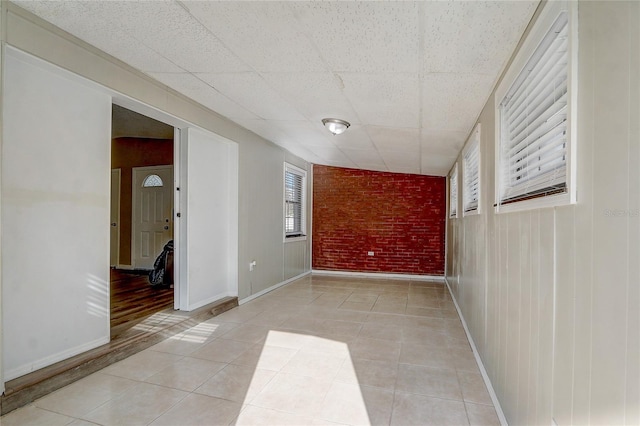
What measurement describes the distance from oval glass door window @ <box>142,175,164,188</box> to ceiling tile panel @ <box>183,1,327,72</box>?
5.30m

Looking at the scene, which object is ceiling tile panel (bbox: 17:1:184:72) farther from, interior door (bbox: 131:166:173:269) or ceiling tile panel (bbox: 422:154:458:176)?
interior door (bbox: 131:166:173:269)

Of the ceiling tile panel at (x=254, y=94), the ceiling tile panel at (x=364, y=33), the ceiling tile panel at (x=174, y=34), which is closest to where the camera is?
the ceiling tile panel at (x=364, y=33)

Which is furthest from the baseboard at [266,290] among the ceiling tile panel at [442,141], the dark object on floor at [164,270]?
the ceiling tile panel at [442,141]

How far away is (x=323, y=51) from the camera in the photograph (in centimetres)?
235

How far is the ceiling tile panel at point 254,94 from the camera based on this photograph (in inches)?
121

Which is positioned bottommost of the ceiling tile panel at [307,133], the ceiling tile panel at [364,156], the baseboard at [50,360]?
the baseboard at [50,360]

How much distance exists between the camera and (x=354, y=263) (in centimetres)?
802

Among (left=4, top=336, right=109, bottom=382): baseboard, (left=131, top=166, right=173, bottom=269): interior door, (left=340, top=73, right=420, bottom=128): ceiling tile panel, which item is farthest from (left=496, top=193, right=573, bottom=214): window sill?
(left=131, top=166, right=173, bottom=269): interior door

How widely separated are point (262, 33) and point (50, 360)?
9.31 ft

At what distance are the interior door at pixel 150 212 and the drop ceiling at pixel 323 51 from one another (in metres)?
3.74

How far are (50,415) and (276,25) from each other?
2.83 m

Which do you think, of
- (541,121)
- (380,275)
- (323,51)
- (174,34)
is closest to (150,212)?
(380,275)

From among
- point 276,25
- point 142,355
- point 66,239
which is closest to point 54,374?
point 142,355

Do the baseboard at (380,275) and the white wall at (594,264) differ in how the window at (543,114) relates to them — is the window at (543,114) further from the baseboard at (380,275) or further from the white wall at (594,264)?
the baseboard at (380,275)
